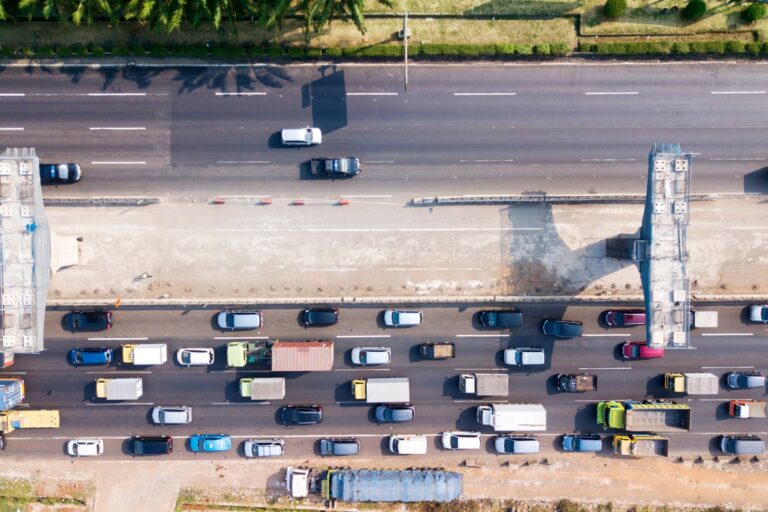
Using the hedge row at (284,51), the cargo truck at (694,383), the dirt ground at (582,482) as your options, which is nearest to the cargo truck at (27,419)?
the dirt ground at (582,482)

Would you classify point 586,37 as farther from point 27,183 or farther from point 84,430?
point 84,430

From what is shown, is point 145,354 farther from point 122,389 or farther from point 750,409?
point 750,409

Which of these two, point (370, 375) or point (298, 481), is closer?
point (298, 481)

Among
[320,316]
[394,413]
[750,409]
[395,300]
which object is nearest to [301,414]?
[394,413]

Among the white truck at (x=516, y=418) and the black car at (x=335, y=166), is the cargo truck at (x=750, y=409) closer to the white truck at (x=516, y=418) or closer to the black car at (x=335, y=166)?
the white truck at (x=516, y=418)

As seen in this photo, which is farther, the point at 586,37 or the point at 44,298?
the point at 586,37

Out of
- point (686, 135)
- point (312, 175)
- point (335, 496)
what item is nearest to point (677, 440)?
point (686, 135)
